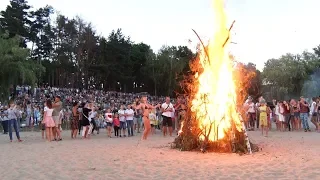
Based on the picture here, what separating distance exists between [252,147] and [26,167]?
20.2 ft

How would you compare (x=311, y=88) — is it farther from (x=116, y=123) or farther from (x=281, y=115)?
(x=116, y=123)

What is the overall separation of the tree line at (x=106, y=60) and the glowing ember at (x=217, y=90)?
111 feet

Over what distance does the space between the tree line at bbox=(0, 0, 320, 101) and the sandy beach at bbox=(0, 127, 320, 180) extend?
1383 inches

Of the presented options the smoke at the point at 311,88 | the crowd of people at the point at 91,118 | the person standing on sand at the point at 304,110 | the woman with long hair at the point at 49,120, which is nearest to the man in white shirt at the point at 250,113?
the person standing on sand at the point at 304,110

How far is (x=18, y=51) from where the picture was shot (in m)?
33.5

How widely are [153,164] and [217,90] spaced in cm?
363

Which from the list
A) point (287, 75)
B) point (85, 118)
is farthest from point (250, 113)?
point (287, 75)

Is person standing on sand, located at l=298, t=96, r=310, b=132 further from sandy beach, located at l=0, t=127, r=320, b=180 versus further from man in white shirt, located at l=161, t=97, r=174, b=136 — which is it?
sandy beach, located at l=0, t=127, r=320, b=180

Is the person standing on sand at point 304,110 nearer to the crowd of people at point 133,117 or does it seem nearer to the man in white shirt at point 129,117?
the crowd of people at point 133,117

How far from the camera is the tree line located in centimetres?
5328

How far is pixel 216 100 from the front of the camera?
1166 cm

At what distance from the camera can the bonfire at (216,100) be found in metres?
11.3

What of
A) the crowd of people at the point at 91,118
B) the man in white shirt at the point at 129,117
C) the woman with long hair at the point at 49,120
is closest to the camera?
the woman with long hair at the point at 49,120

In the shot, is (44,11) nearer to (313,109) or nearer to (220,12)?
(313,109)
